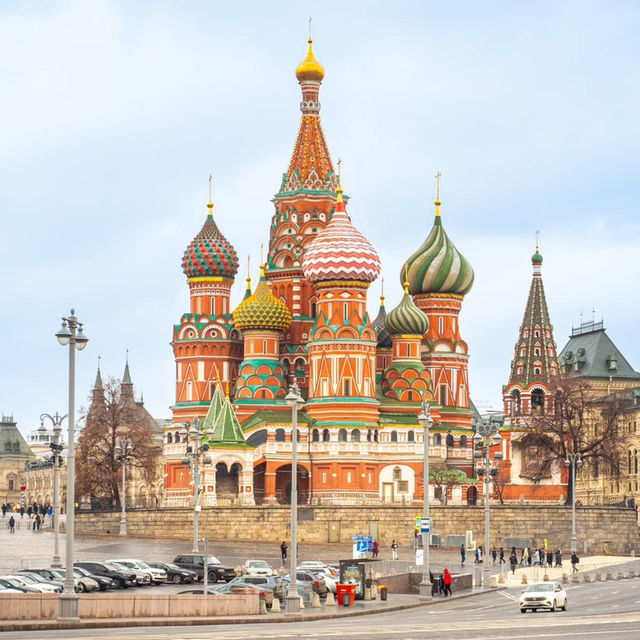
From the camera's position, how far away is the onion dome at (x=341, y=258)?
10625 centimetres

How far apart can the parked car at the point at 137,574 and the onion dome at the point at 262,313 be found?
164 ft

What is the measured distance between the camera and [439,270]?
118 meters

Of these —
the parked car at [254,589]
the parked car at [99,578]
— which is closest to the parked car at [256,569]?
the parked car at [99,578]

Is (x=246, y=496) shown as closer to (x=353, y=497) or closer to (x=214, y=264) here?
(x=353, y=497)

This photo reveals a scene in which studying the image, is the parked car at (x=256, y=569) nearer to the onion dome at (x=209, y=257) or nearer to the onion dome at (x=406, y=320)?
the onion dome at (x=406, y=320)

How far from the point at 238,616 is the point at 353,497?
5713 centimetres

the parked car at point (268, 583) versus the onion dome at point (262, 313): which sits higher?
the onion dome at point (262, 313)

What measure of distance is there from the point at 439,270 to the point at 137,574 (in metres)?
60.0

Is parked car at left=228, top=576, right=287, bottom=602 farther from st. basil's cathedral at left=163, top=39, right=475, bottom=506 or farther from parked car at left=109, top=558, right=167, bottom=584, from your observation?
st. basil's cathedral at left=163, top=39, right=475, bottom=506

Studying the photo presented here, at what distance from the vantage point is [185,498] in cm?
10800

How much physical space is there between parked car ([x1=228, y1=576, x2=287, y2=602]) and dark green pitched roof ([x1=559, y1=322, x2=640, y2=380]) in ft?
337

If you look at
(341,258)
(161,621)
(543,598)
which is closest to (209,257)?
(341,258)

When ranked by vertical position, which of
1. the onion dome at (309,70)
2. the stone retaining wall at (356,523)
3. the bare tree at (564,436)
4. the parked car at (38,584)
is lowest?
the parked car at (38,584)

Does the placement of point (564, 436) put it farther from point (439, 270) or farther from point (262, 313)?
point (262, 313)
